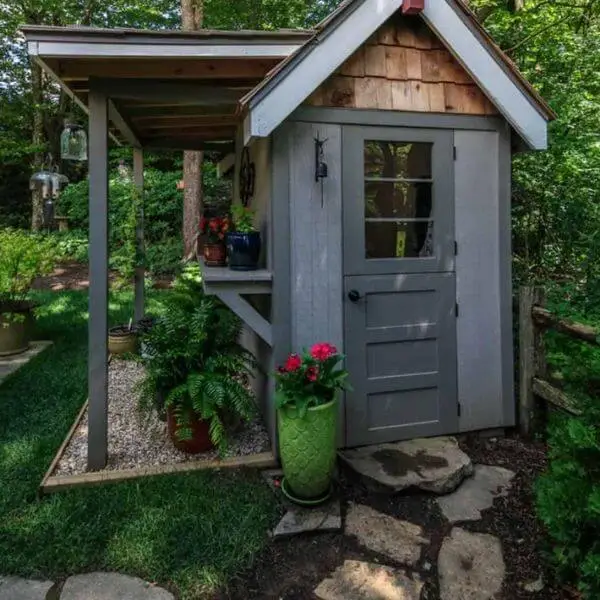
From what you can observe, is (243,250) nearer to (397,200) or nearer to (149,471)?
(397,200)

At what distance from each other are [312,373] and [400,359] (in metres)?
0.90

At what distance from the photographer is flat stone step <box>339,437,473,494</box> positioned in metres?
2.56

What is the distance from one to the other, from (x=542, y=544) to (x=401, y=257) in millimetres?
1735

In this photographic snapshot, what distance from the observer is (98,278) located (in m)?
2.79

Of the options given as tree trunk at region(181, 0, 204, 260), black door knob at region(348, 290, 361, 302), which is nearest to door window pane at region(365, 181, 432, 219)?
black door knob at region(348, 290, 361, 302)

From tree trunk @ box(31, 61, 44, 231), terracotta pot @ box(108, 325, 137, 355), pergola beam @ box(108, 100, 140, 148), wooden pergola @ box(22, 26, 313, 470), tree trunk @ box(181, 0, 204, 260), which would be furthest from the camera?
tree trunk @ box(31, 61, 44, 231)

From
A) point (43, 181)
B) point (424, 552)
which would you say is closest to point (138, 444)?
point (424, 552)

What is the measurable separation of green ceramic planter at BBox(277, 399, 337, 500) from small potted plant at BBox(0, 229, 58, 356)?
391cm

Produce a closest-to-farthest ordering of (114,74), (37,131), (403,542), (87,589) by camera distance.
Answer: (87,589) → (403,542) → (114,74) → (37,131)

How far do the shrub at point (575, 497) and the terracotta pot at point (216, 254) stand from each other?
227 cm

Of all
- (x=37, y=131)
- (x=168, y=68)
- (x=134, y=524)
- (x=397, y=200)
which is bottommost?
(x=134, y=524)

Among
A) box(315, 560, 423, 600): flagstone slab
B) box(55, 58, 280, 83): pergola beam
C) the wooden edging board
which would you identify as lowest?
box(315, 560, 423, 600): flagstone slab

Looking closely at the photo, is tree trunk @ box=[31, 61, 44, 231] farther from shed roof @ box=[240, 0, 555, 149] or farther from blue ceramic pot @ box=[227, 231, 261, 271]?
shed roof @ box=[240, 0, 555, 149]

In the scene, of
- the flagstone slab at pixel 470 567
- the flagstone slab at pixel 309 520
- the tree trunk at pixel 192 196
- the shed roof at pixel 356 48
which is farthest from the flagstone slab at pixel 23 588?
the tree trunk at pixel 192 196
